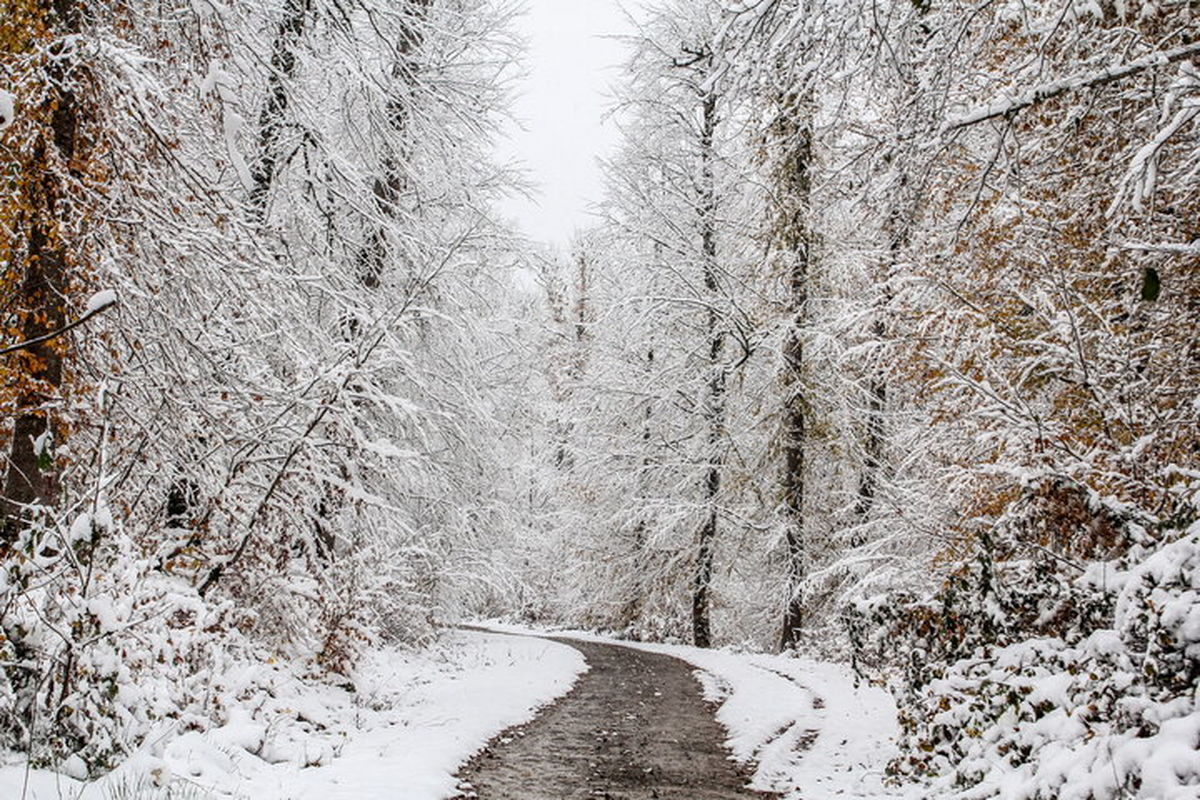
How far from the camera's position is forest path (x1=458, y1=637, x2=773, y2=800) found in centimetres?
675

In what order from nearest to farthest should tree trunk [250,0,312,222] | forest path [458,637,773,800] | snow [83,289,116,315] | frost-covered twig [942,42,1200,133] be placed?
snow [83,289,116,315]
frost-covered twig [942,42,1200,133]
forest path [458,637,773,800]
tree trunk [250,0,312,222]

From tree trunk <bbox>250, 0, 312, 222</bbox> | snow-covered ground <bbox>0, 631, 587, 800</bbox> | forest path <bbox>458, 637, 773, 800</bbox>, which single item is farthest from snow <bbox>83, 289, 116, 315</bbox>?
tree trunk <bbox>250, 0, 312, 222</bbox>

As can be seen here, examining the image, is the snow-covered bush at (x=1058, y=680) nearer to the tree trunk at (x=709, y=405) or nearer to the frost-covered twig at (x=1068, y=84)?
the frost-covered twig at (x=1068, y=84)

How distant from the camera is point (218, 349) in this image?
7.54 m

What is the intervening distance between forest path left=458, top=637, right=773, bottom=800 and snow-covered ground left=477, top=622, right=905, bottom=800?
1.04 ft

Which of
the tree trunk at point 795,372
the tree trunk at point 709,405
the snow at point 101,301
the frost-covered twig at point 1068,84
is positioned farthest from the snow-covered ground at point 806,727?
the snow at point 101,301

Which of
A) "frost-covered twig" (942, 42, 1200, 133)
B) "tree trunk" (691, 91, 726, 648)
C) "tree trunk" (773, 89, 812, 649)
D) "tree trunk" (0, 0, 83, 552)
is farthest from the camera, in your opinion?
"tree trunk" (691, 91, 726, 648)

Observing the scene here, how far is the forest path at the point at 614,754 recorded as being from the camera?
22.2ft

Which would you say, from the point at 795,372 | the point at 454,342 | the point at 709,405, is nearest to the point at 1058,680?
the point at 454,342

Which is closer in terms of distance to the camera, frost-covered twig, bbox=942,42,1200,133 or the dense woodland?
frost-covered twig, bbox=942,42,1200,133

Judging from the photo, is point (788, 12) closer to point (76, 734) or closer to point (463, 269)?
point (76, 734)

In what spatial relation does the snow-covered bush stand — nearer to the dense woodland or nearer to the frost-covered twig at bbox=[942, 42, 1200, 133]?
the dense woodland

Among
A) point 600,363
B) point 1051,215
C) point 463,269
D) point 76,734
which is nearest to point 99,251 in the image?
point 76,734

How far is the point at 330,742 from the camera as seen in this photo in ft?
24.0
